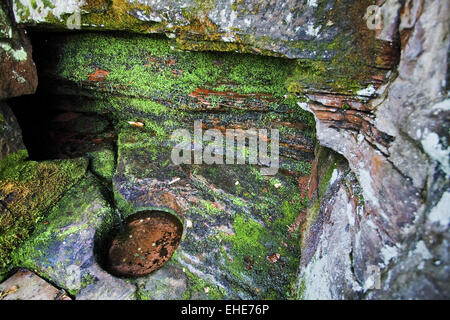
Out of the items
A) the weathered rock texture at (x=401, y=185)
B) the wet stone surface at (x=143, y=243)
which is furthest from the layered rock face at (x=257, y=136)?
the wet stone surface at (x=143, y=243)

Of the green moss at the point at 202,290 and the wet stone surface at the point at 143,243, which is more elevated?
the wet stone surface at the point at 143,243

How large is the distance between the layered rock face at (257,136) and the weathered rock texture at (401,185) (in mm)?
11

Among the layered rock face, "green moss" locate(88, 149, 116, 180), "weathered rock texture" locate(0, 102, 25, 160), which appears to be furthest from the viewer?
"green moss" locate(88, 149, 116, 180)

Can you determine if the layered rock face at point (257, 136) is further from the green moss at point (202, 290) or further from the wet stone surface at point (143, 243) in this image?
the wet stone surface at point (143, 243)

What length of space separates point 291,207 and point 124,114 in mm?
3257

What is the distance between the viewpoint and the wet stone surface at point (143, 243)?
3.22 m

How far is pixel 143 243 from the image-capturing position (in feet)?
11.3

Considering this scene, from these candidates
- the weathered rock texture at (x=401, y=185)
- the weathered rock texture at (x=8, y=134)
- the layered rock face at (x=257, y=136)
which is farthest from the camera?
the weathered rock texture at (x=8, y=134)

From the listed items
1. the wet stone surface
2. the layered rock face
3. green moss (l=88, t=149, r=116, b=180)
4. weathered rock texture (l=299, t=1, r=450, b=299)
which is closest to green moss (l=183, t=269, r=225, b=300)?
the layered rock face

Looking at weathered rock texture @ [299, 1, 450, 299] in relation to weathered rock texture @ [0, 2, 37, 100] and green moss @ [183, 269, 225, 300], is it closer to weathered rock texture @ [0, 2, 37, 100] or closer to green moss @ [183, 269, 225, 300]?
green moss @ [183, 269, 225, 300]

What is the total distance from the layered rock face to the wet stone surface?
5.2 inches

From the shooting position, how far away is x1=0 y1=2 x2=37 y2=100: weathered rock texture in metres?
3.46

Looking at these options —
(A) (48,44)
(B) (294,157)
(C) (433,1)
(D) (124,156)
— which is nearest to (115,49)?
(A) (48,44)

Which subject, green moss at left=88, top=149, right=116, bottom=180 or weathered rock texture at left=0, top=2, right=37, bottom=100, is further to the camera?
green moss at left=88, top=149, right=116, bottom=180
